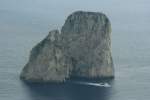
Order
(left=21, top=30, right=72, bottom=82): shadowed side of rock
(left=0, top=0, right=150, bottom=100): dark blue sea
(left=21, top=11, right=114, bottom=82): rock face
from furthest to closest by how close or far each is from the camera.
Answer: (left=21, top=11, right=114, bottom=82): rock face → (left=21, top=30, right=72, bottom=82): shadowed side of rock → (left=0, top=0, right=150, bottom=100): dark blue sea

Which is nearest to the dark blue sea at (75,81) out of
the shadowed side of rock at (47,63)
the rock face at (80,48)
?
the shadowed side of rock at (47,63)

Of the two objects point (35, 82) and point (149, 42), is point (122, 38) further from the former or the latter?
point (35, 82)

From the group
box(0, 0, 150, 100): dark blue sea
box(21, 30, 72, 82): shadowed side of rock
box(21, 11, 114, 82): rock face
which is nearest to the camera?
box(0, 0, 150, 100): dark blue sea

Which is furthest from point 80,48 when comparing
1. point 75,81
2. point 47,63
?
point 47,63

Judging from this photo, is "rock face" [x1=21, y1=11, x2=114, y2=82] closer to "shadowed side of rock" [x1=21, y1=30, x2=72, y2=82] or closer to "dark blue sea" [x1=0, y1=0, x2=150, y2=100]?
"shadowed side of rock" [x1=21, y1=30, x2=72, y2=82]

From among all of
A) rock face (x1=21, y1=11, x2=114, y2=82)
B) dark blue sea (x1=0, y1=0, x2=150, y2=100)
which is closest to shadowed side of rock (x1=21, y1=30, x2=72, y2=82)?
rock face (x1=21, y1=11, x2=114, y2=82)

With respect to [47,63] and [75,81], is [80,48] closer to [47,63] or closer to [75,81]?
[75,81]

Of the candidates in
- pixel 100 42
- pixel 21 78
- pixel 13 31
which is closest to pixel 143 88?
pixel 100 42

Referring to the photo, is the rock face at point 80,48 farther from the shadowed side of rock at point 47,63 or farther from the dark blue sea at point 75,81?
the dark blue sea at point 75,81
